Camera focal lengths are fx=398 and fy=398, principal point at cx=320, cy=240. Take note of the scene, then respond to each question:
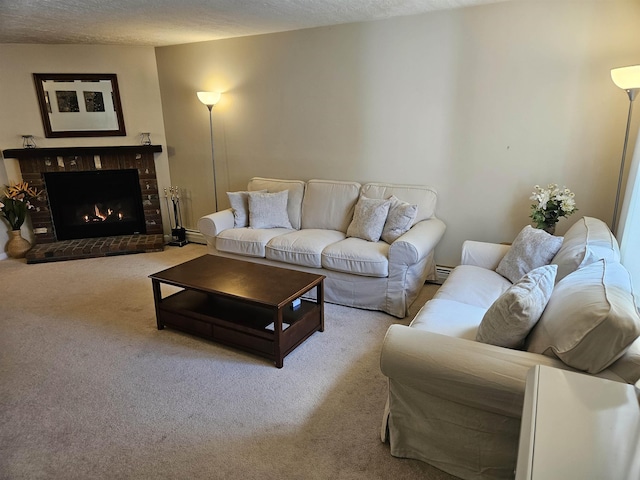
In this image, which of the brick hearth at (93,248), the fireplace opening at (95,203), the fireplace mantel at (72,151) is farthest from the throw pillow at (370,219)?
the fireplace opening at (95,203)

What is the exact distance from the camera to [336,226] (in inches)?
157

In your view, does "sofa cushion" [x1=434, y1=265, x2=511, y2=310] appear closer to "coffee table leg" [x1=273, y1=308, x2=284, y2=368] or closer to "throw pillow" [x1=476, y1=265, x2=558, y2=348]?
"throw pillow" [x1=476, y1=265, x2=558, y2=348]

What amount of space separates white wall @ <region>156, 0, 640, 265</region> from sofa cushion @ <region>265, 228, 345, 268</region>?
33.9 inches

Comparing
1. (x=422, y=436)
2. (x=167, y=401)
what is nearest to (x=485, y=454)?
(x=422, y=436)

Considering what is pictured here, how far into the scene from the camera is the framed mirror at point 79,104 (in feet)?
15.6

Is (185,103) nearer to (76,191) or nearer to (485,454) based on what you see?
(76,191)

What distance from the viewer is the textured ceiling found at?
3.17 m

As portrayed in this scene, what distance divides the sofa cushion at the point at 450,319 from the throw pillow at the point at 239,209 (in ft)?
7.76

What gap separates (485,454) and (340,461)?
2.06 feet

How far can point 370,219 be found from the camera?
140 inches

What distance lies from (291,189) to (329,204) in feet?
1.63

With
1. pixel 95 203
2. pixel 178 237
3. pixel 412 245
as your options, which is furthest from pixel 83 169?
pixel 412 245

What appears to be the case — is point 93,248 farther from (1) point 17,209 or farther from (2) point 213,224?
(2) point 213,224

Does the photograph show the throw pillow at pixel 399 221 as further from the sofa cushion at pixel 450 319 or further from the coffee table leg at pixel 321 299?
the sofa cushion at pixel 450 319
